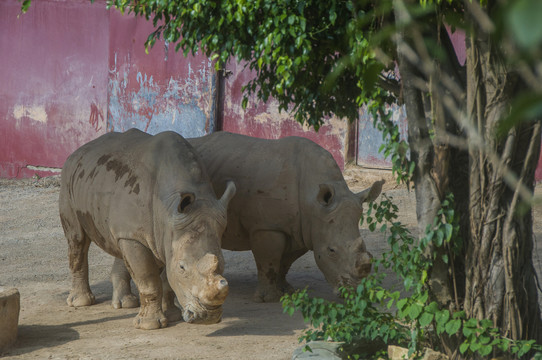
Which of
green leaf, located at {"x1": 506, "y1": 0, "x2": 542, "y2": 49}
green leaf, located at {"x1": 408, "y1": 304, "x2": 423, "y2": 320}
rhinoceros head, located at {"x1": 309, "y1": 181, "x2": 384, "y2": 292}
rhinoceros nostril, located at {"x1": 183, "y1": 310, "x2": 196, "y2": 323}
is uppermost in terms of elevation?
green leaf, located at {"x1": 506, "y1": 0, "x2": 542, "y2": 49}

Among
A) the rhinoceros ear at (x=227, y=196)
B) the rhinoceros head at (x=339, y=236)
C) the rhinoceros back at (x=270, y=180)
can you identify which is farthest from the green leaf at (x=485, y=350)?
the rhinoceros back at (x=270, y=180)

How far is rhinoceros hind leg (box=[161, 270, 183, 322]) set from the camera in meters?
5.86

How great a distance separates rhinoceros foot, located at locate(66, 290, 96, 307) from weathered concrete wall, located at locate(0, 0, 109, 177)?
740 centimetres

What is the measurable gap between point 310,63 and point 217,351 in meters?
2.22

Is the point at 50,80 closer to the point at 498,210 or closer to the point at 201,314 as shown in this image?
the point at 201,314

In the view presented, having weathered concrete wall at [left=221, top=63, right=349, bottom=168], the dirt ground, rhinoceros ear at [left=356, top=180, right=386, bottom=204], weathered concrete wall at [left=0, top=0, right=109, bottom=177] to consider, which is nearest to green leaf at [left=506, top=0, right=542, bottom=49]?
the dirt ground

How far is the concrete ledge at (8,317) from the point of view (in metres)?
5.07

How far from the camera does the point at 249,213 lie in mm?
6355

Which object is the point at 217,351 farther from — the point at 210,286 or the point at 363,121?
the point at 363,121

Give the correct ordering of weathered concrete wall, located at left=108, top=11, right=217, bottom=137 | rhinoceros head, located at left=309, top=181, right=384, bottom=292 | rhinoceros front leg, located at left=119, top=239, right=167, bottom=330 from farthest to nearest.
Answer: weathered concrete wall, located at left=108, top=11, right=217, bottom=137 < rhinoceros head, located at left=309, top=181, right=384, bottom=292 < rhinoceros front leg, located at left=119, top=239, right=167, bottom=330

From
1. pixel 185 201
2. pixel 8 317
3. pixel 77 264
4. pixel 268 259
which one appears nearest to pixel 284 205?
pixel 268 259

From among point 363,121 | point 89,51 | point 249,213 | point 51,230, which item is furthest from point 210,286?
point 89,51

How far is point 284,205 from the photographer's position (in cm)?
629

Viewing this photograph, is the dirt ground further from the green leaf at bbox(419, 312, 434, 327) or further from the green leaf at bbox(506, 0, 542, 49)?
the green leaf at bbox(506, 0, 542, 49)
